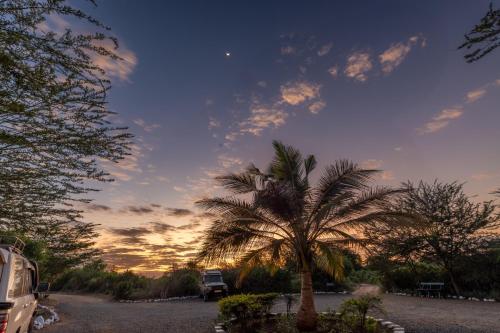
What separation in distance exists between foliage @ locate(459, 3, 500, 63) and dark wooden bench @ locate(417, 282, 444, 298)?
22351 millimetres

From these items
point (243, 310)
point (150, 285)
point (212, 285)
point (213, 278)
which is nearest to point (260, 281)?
point (213, 278)

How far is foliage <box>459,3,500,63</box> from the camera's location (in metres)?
3.59

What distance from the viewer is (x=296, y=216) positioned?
11148mm

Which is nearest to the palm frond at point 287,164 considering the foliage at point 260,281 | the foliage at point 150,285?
the foliage at point 260,281

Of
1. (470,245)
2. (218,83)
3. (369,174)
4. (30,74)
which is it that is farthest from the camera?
(470,245)

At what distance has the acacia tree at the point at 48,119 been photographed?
337 cm

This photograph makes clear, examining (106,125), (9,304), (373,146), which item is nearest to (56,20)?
(106,125)

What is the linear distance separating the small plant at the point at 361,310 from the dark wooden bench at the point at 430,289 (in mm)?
14324

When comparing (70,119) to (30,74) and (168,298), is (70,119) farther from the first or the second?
(168,298)

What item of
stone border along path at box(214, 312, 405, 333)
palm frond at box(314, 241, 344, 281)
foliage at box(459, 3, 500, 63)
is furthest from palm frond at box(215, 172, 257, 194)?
foliage at box(459, 3, 500, 63)

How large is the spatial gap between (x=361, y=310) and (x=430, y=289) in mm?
15521

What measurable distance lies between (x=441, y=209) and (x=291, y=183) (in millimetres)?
15801

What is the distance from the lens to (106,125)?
5465mm

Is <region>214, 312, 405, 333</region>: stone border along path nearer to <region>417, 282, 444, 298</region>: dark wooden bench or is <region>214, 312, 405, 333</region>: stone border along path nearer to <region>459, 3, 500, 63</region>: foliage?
<region>459, 3, 500, 63</region>: foliage
